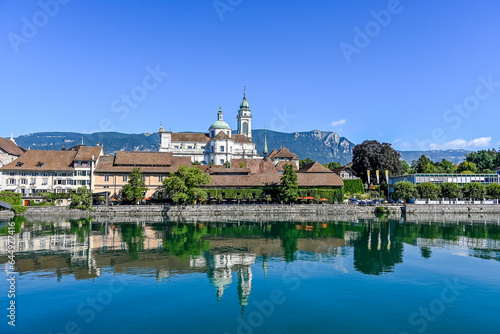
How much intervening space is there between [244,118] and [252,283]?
105 metres

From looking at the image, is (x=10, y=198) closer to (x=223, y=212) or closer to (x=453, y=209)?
(x=223, y=212)

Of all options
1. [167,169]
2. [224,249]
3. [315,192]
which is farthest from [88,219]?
[315,192]

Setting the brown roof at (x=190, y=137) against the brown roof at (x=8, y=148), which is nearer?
the brown roof at (x=8, y=148)

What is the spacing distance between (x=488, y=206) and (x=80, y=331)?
67.6 metres

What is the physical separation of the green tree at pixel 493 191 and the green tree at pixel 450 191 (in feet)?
17.8

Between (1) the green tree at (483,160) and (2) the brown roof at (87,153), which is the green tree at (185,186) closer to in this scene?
(2) the brown roof at (87,153)

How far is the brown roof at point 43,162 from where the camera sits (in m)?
62.9

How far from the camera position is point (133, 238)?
35.5m

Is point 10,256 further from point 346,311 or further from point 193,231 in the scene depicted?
point 346,311

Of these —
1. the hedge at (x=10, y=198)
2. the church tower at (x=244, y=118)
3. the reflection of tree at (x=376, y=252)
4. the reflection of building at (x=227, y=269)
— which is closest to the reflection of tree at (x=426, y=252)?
the reflection of tree at (x=376, y=252)

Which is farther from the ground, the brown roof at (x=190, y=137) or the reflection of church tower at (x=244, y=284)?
the brown roof at (x=190, y=137)

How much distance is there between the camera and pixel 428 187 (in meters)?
64.5

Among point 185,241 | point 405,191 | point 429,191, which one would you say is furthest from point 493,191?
point 185,241

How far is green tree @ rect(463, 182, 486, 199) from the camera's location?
64812 millimetres
